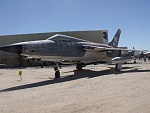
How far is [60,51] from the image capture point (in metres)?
15.4

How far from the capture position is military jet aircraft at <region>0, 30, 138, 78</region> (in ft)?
41.6

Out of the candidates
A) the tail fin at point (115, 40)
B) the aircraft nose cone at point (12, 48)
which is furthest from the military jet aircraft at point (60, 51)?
the tail fin at point (115, 40)

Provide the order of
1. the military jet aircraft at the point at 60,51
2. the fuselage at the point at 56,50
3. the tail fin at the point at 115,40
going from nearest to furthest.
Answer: the fuselage at the point at 56,50, the military jet aircraft at the point at 60,51, the tail fin at the point at 115,40

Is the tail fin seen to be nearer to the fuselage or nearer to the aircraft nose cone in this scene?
the fuselage

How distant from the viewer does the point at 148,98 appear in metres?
6.97

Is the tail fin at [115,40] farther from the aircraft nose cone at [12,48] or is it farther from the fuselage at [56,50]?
the aircraft nose cone at [12,48]

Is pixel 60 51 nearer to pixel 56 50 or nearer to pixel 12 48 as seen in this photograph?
pixel 56 50

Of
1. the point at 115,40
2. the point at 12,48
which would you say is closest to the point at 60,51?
the point at 12,48

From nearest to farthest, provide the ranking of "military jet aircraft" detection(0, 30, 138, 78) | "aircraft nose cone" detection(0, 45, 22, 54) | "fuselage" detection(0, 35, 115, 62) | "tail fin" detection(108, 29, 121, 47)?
"aircraft nose cone" detection(0, 45, 22, 54)
"fuselage" detection(0, 35, 115, 62)
"military jet aircraft" detection(0, 30, 138, 78)
"tail fin" detection(108, 29, 121, 47)

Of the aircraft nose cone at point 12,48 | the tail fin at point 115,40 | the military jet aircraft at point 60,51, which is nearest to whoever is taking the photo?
the aircraft nose cone at point 12,48

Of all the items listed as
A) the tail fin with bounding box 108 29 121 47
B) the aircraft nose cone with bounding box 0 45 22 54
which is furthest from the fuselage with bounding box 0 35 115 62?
the tail fin with bounding box 108 29 121 47

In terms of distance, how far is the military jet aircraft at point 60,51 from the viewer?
12.7m

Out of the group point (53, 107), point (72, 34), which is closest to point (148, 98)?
point (53, 107)

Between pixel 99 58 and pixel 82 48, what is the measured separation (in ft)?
10.3
